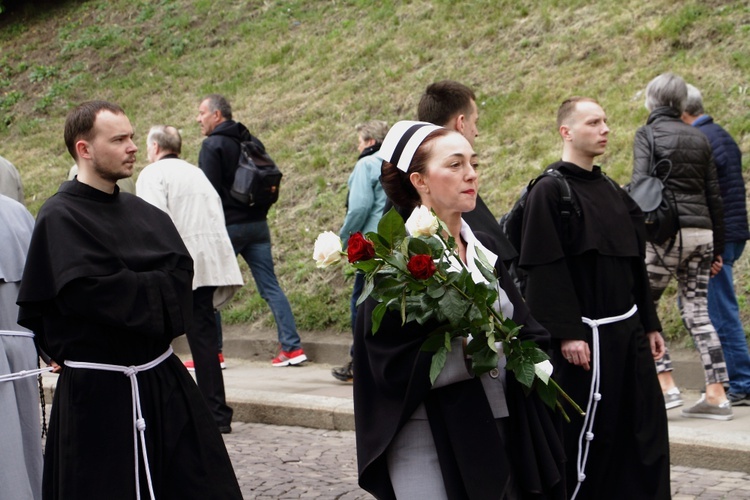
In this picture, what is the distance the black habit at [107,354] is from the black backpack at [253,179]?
4.70 metres

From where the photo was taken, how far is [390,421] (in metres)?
3.73

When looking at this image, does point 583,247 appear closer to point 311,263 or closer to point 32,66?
point 311,263

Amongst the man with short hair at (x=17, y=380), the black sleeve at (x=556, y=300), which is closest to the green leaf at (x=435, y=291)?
the black sleeve at (x=556, y=300)

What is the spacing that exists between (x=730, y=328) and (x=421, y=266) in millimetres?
4894

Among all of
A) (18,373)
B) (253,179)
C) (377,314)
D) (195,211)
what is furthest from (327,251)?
(253,179)

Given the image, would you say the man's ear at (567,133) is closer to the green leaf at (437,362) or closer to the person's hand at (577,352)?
the person's hand at (577,352)

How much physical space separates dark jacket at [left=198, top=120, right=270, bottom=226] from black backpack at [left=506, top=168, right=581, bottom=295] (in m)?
3.85

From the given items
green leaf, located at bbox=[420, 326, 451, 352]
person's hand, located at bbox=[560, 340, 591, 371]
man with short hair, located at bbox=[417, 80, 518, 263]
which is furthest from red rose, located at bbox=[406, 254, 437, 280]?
person's hand, located at bbox=[560, 340, 591, 371]

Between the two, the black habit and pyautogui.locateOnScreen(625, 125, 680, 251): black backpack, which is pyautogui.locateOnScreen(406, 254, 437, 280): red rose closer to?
the black habit

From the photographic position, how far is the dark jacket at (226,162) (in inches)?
369

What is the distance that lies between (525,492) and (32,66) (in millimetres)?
19172

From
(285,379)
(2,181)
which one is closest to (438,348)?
(2,181)

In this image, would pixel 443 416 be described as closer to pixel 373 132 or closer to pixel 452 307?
pixel 452 307

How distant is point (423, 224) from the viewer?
11.7 ft
